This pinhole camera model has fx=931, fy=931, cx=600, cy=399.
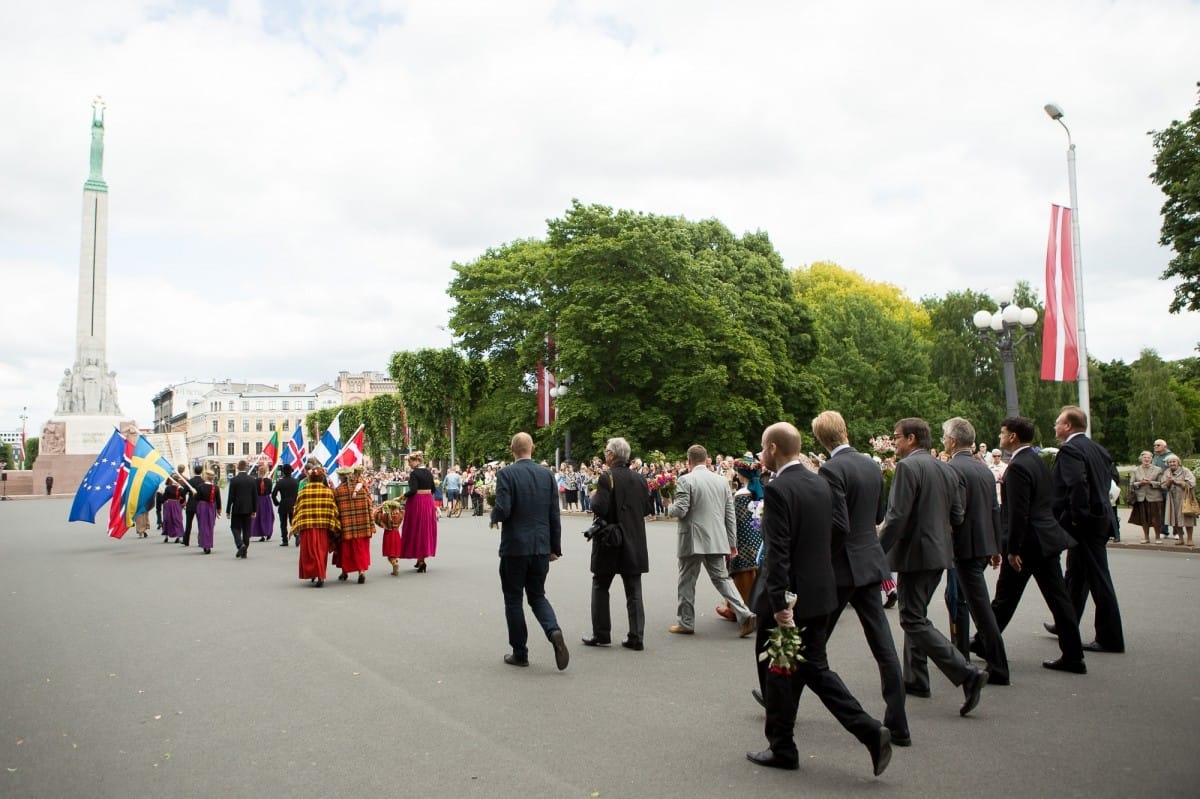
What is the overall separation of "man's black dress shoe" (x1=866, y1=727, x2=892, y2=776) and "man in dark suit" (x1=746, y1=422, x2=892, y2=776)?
124 mm

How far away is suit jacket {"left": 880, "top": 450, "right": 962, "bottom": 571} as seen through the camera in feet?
20.1

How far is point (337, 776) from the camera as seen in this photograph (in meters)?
5.00

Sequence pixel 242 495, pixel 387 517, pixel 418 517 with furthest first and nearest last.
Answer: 1. pixel 242 495
2. pixel 418 517
3. pixel 387 517

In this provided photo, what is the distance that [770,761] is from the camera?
200 inches

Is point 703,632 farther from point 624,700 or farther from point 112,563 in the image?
point 112,563

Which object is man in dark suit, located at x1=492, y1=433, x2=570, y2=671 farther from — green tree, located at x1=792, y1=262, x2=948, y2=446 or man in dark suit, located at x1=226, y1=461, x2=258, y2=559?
green tree, located at x1=792, y1=262, x2=948, y2=446

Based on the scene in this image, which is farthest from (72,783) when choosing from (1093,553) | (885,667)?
(1093,553)

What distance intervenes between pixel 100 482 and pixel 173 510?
72.2 inches

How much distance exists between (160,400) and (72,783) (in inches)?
8102

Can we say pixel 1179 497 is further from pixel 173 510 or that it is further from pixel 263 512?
pixel 173 510

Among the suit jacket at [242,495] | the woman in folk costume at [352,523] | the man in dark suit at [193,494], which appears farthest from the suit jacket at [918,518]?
the man in dark suit at [193,494]

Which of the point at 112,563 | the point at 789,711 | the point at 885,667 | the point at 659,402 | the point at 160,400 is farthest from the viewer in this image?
the point at 160,400

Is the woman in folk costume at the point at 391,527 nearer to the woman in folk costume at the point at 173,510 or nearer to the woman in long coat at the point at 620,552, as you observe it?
the woman in long coat at the point at 620,552

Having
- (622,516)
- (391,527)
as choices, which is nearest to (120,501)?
(391,527)
